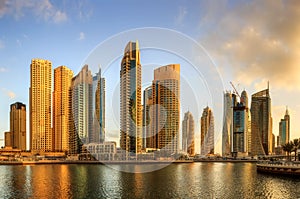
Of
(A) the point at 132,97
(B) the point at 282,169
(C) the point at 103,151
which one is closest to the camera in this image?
(B) the point at 282,169

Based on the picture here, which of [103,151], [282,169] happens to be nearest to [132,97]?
[103,151]

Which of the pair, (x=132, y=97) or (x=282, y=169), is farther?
(x=132, y=97)

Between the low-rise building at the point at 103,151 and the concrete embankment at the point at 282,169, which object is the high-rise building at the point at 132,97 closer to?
the low-rise building at the point at 103,151

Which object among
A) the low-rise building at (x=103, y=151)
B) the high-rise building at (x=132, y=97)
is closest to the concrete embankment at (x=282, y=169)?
the high-rise building at (x=132, y=97)

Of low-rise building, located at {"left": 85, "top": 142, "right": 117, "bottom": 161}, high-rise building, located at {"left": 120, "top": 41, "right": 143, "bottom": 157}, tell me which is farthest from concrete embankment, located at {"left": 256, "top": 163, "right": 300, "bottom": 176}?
low-rise building, located at {"left": 85, "top": 142, "right": 117, "bottom": 161}

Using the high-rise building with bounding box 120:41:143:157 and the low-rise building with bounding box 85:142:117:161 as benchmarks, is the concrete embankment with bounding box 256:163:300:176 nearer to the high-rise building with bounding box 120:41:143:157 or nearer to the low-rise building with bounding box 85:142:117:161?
the high-rise building with bounding box 120:41:143:157

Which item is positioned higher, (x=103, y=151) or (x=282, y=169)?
(x=282, y=169)

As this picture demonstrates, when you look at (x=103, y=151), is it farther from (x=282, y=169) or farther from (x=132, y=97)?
(x=282, y=169)

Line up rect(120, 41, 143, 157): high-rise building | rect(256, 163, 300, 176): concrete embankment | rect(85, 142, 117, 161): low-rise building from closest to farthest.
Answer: rect(256, 163, 300, 176): concrete embankment < rect(120, 41, 143, 157): high-rise building < rect(85, 142, 117, 161): low-rise building

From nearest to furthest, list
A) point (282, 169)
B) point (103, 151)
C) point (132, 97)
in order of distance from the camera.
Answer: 1. point (282, 169)
2. point (132, 97)
3. point (103, 151)
